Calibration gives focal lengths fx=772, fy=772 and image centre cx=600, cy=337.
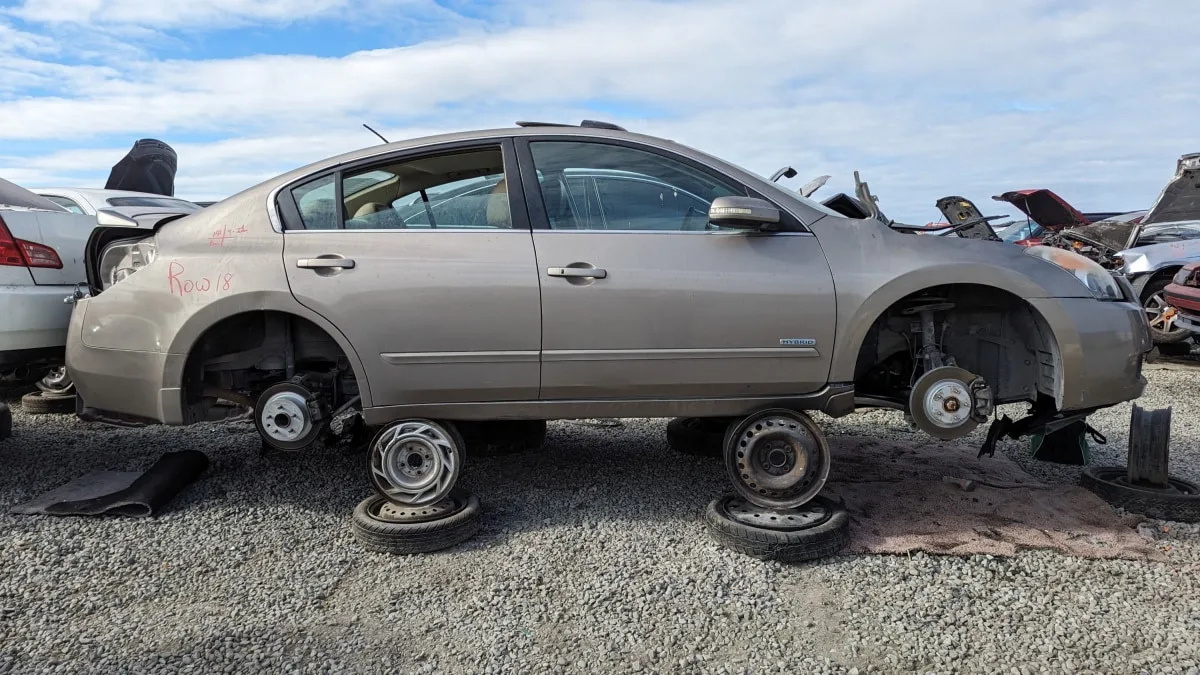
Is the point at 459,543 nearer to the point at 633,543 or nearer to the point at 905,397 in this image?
the point at 633,543

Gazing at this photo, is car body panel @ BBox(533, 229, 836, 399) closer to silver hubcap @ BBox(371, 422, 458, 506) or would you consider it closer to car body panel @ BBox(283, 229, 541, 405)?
car body panel @ BBox(283, 229, 541, 405)

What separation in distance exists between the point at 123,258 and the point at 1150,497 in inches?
189

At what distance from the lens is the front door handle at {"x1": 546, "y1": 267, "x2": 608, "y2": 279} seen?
3.21 meters

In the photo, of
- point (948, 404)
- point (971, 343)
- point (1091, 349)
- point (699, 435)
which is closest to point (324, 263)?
point (699, 435)

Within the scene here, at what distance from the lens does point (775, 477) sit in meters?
3.36

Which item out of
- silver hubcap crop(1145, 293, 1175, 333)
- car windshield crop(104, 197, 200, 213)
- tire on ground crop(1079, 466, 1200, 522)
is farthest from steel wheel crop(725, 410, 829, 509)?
silver hubcap crop(1145, 293, 1175, 333)

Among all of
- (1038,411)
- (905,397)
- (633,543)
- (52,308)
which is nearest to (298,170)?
(52,308)

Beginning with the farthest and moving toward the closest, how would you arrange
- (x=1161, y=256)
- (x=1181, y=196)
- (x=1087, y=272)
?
(x=1181, y=196), (x=1161, y=256), (x=1087, y=272)

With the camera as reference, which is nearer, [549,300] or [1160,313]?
[549,300]

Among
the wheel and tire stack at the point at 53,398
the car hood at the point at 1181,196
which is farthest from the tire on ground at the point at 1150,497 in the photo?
the car hood at the point at 1181,196

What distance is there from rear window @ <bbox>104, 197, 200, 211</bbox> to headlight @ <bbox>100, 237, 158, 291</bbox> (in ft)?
12.9

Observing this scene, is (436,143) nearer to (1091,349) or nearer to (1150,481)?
(1091,349)

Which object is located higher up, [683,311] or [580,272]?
[580,272]

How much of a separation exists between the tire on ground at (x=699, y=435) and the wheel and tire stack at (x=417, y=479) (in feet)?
4.82
